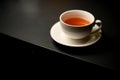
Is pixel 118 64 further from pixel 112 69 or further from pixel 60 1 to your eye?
pixel 60 1

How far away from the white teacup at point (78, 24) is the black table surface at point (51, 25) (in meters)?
0.04

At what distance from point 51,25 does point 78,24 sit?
13 cm

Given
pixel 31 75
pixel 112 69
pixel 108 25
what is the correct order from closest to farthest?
pixel 112 69, pixel 108 25, pixel 31 75

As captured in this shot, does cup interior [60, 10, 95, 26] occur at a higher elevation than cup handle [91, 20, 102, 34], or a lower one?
higher

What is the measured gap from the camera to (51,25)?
687 millimetres

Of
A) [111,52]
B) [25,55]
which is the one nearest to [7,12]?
[25,55]

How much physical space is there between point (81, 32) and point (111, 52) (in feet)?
0.33

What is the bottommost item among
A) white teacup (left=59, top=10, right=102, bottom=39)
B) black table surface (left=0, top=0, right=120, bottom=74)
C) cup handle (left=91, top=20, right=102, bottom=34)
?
black table surface (left=0, top=0, right=120, bottom=74)

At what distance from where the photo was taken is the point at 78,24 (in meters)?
0.59

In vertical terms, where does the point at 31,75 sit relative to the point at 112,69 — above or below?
below

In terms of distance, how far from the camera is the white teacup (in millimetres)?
547

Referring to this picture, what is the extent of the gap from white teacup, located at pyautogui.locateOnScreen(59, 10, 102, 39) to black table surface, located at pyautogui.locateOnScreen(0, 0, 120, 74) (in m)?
0.04

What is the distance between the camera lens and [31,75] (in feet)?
2.55

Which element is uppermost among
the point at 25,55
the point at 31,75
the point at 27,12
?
the point at 27,12
